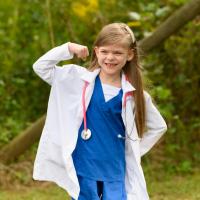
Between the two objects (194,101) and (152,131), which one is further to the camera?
(194,101)

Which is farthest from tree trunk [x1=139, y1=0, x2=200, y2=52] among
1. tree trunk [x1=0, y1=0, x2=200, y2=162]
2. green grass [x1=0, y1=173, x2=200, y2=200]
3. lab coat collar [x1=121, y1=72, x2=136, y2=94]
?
lab coat collar [x1=121, y1=72, x2=136, y2=94]

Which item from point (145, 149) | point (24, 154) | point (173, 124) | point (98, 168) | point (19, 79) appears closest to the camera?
point (98, 168)

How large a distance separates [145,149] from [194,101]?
3.99m

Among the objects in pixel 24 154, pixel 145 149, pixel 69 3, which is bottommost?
pixel 24 154

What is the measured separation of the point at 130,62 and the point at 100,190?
75 cm

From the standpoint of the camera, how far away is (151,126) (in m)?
4.04

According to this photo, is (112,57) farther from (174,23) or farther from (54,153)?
(174,23)

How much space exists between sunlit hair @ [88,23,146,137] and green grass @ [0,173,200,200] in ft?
7.08

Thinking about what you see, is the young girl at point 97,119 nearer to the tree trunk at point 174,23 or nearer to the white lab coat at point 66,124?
the white lab coat at point 66,124

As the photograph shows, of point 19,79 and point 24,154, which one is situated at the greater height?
point 19,79

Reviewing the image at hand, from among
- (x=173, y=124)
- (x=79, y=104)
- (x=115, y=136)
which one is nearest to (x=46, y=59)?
(x=79, y=104)

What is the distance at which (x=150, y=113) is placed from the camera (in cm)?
398

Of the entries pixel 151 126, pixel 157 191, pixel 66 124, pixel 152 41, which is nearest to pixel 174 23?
pixel 152 41

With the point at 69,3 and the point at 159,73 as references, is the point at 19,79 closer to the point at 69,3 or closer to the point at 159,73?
the point at 69,3
